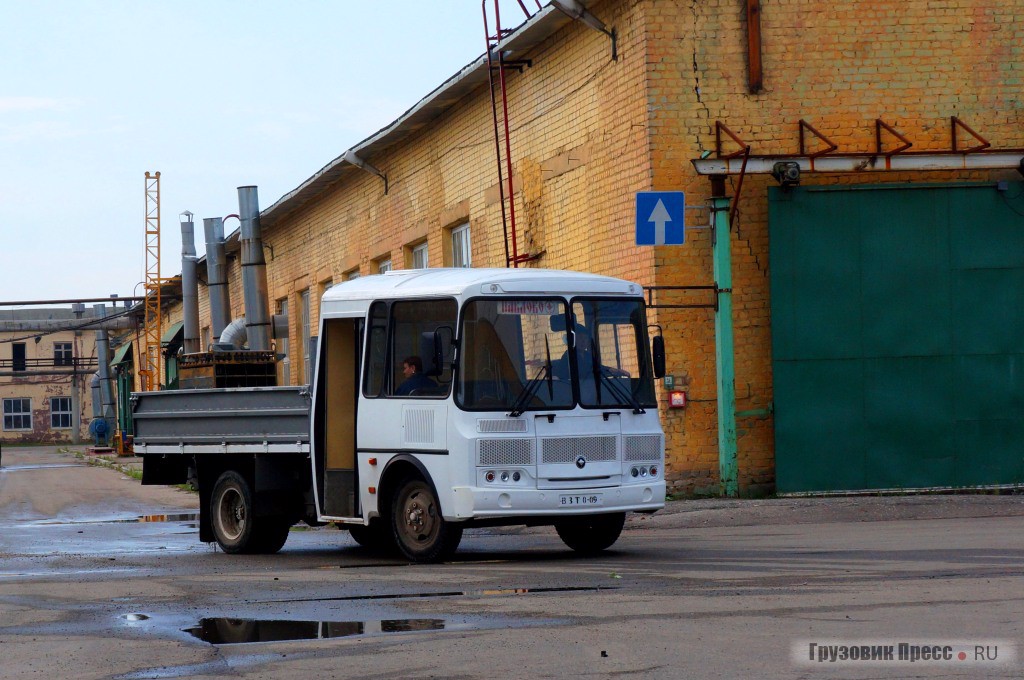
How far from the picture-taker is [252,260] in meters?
33.3

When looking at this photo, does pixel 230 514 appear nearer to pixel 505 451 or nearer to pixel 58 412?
pixel 505 451

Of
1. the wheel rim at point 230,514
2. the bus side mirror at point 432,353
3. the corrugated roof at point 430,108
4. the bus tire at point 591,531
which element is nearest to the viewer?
the bus side mirror at point 432,353

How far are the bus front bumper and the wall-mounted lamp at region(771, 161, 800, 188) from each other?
20.7 ft

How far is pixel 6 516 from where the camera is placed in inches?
859

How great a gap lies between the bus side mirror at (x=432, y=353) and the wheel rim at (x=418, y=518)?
3.28ft

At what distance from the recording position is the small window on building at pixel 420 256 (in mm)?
27953

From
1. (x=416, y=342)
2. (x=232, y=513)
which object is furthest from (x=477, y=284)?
(x=232, y=513)

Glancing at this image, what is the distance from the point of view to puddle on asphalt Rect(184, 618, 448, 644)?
809cm

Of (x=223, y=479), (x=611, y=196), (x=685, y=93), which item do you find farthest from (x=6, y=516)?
(x=685, y=93)

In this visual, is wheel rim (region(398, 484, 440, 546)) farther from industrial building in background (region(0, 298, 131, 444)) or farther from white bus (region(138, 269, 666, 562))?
industrial building in background (region(0, 298, 131, 444))

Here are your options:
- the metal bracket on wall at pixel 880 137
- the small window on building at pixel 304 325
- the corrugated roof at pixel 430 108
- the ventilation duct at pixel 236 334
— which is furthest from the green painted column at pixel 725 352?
the small window on building at pixel 304 325

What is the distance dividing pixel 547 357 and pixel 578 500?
123 cm

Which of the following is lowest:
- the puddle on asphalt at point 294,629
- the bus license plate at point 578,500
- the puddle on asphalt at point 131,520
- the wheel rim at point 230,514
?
the puddle on asphalt at point 131,520

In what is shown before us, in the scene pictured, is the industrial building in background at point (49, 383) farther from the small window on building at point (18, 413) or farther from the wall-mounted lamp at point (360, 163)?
the wall-mounted lamp at point (360, 163)
